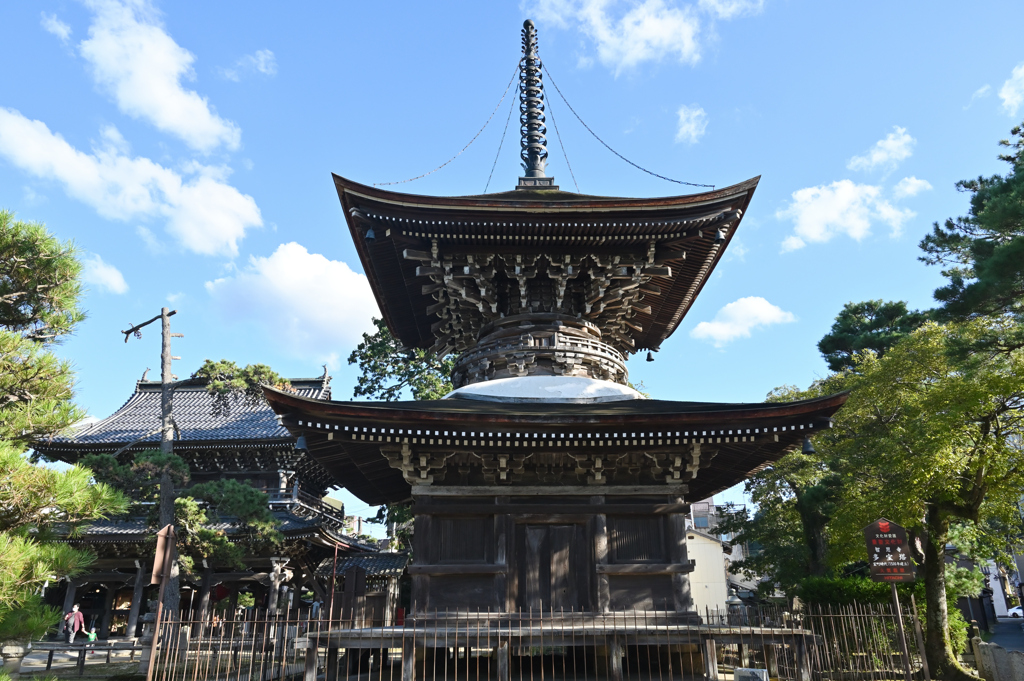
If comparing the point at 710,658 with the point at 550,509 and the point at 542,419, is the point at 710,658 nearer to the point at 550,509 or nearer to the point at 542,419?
the point at 550,509

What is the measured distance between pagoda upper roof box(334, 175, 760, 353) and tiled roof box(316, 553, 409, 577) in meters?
17.3

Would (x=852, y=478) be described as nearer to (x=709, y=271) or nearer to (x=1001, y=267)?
(x=709, y=271)

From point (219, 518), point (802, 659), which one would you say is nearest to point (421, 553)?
point (802, 659)

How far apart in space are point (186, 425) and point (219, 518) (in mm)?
8764

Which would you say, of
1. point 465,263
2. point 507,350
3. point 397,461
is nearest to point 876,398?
point 507,350

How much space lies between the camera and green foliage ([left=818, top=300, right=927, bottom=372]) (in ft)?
103

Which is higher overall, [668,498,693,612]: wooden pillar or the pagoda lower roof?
the pagoda lower roof

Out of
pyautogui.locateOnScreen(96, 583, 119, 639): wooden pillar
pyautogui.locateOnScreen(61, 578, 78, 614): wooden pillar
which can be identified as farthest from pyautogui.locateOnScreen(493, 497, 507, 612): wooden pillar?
pyautogui.locateOnScreen(61, 578, 78, 614): wooden pillar

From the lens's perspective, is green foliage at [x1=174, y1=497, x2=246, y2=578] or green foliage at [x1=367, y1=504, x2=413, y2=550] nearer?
green foliage at [x1=174, y1=497, x2=246, y2=578]

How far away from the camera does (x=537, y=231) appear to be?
1395 centimetres

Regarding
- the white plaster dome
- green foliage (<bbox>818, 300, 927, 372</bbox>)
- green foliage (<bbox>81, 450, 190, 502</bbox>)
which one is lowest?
green foliage (<bbox>81, 450, 190, 502</bbox>)

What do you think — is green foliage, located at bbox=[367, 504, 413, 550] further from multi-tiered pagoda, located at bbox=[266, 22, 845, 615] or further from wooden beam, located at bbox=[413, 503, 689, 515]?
wooden beam, located at bbox=[413, 503, 689, 515]

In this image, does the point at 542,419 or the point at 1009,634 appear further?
the point at 1009,634

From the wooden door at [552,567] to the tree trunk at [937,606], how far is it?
11.2 meters
